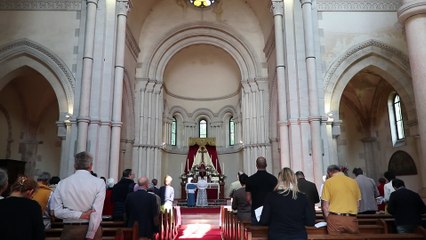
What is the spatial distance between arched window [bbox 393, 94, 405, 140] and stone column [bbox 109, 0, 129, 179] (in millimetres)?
12689

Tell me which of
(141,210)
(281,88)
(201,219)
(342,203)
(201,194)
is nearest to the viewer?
(342,203)

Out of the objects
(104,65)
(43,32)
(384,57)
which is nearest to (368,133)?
(384,57)

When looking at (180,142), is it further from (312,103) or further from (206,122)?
(312,103)

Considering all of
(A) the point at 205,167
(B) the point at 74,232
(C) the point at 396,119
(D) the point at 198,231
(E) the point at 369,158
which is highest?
(C) the point at 396,119

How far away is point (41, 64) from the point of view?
525 inches

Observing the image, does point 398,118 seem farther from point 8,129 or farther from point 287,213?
point 8,129

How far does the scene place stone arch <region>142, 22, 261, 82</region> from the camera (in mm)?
20531

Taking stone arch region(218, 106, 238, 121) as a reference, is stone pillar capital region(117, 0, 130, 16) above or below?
above

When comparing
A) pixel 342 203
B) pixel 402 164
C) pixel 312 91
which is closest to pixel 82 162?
pixel 342 203

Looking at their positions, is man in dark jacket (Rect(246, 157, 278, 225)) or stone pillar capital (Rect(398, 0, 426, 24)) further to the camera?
stone pillar capital (Rect(398, 0, 426, 24))

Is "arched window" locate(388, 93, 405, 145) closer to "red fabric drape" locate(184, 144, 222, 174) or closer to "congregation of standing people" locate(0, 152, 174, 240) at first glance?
"red fabric drape" locate(184, 144, 222, 174)

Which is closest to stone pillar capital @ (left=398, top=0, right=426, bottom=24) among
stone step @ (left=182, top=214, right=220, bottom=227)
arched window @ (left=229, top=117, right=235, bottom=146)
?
stone step @ (left=182, top=214, right=220, bottom=227)

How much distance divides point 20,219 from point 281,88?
467 inches

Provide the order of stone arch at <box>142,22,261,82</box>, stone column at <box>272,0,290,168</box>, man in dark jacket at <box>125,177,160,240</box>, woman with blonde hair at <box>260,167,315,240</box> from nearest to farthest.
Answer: woman with blonde hair at <box>260,167,315,240</box>, man in dark jacket at <box>125,177,160,240</box>, stone column at <box>272,0,290,168</box>, stone arch at <box>142,22,261,82</box>
